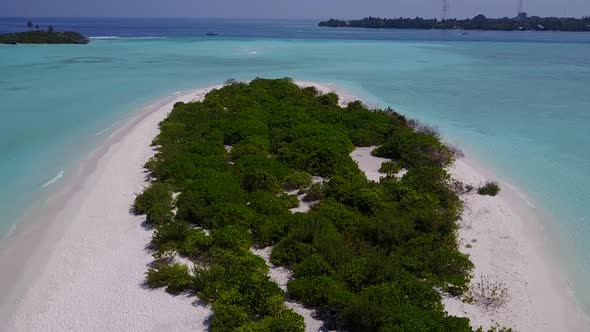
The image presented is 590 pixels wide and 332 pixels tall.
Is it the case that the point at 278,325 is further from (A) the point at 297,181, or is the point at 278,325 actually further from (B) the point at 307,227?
(A) the point at 297,181

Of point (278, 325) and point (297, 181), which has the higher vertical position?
point (297, 181)

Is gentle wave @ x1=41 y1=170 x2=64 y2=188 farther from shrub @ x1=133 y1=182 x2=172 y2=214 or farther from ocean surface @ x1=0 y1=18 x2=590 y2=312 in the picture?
shrub @ x1=133 y1=182 x2=172 y2=214

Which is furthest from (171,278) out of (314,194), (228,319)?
(314,194)

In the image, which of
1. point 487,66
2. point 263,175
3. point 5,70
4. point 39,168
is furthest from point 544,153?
point 5,70

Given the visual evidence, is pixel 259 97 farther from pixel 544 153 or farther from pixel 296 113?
pixel 544 153

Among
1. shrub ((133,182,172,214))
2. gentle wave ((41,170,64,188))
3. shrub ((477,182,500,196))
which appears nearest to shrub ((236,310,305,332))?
shrub ((133,182,172,214))

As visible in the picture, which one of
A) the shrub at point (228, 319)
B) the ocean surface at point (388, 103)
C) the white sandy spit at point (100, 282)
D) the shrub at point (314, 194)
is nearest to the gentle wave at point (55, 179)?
the ocean surface at point (388, 103)
